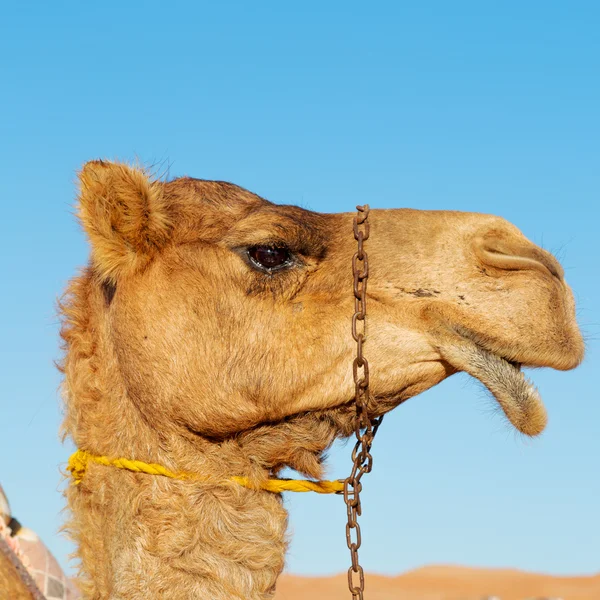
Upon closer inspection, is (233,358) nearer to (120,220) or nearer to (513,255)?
(120,220)

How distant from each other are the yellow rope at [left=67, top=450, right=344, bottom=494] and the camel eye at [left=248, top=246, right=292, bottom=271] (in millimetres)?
836

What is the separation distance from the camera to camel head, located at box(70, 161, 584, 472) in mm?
3338

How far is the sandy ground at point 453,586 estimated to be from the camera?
28750mm

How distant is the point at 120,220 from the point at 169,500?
1147mm

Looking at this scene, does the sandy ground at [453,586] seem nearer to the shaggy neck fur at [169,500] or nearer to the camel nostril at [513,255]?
the shaggy neck fur at [169,500]

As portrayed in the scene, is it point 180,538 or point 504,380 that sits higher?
point 504,380

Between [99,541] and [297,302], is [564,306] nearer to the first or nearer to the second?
[297,302]

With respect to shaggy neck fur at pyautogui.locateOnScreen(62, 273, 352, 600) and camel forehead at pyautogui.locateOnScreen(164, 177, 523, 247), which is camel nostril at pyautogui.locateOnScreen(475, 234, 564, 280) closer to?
camel forehead at pyautogui.locateOnScreen(164, 177, 523, 247)

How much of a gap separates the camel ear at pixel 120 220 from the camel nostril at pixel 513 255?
129cm

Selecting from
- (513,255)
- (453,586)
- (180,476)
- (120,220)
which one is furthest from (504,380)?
(453,586)

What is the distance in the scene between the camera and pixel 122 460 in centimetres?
348

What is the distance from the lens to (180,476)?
3.45 meters

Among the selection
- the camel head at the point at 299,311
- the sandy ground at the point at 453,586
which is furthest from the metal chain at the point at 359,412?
the sandy ground at the point at 453,586

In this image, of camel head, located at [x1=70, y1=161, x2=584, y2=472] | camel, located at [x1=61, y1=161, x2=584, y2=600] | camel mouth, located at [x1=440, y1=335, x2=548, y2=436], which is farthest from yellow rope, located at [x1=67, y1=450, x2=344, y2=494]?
camel mouth, located at [x1=440, y1=335, x2=548, y2=436]
